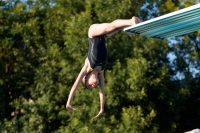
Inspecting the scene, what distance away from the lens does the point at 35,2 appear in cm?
1285

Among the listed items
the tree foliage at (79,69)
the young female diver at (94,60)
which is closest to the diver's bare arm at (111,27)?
the young female diver at (94,60)

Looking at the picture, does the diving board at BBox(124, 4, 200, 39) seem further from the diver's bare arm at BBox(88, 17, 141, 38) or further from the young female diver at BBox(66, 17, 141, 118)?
the young female diver at BBox(66, 17, 141, 118)

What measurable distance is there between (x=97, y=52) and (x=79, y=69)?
5.59 m

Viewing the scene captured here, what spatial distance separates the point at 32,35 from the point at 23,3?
3.84 feet

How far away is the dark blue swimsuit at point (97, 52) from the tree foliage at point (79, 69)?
468 cm

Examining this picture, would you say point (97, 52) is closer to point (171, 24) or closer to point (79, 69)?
point (171, 24)

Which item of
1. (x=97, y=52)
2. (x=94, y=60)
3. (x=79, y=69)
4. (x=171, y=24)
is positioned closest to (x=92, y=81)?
(x=94, y=60)

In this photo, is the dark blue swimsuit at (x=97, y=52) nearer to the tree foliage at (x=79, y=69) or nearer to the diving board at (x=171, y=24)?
the diving board at (x=171, y=24)

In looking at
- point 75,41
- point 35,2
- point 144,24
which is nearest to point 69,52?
point 75,41

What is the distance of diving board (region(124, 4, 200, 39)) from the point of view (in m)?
5.15

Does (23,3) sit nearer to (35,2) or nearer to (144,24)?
(35,2)

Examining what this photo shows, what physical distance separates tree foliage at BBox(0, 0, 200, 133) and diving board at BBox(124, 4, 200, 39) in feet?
14.9

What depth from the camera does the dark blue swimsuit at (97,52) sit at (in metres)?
5.72

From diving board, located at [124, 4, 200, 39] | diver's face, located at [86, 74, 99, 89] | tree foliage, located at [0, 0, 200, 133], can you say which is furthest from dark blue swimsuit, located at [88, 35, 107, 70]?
tree foliage, located at [0, 0, 200, 133]
